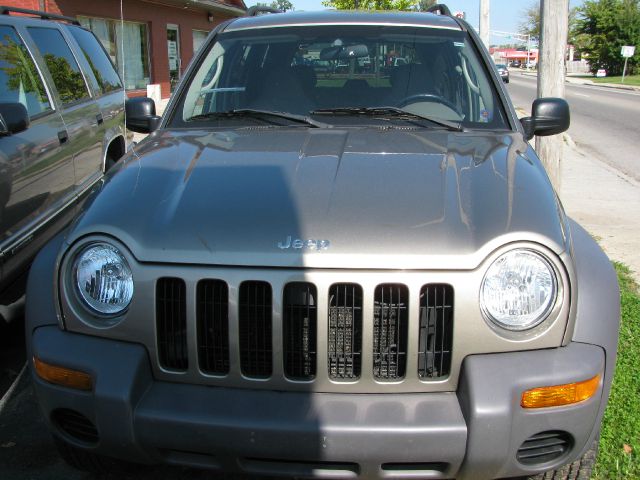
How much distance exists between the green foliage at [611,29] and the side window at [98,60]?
5692 centimetres

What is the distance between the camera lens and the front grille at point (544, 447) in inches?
87.0

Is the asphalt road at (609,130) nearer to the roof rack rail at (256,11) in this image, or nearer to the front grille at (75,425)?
the roof rack rail at (256,11)

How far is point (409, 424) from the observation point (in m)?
2.10

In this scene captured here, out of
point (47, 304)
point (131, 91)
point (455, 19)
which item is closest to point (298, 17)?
point (455, 19)

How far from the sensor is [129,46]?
18281 mm

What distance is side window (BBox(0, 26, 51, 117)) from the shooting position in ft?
14.7

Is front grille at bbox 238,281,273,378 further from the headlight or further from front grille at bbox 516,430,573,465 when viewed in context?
front grille at bbox 516,430,573,465

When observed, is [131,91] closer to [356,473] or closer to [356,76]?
[356,76]

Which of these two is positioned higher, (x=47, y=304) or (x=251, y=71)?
(x=251, y=71)

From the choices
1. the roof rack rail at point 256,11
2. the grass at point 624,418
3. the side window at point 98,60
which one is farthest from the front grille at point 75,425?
the side window at point 98,60

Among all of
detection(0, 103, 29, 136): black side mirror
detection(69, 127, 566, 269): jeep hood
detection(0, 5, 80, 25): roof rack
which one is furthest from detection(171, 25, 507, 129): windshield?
detection(0, 5, 80, 25): roof rack

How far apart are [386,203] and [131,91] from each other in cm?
1691

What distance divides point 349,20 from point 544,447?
259 cm

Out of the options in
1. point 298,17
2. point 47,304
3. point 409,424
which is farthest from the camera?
point 298,17
